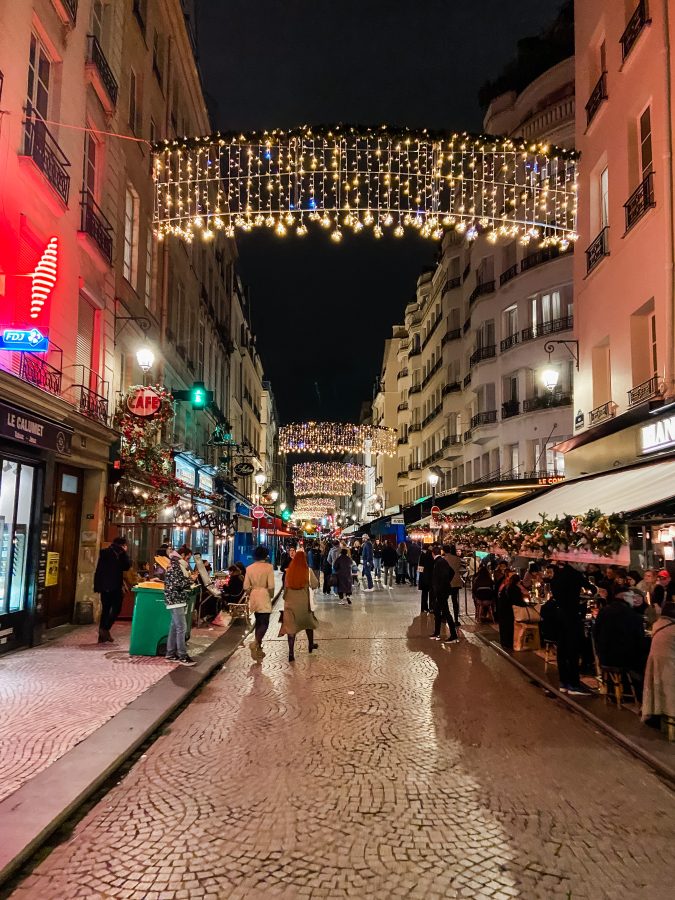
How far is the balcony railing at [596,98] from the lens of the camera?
14.0m

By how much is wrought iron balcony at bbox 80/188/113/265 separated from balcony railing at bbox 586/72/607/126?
431 inches

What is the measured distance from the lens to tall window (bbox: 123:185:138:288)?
59.5 ft

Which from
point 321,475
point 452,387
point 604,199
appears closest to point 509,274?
point 452,387

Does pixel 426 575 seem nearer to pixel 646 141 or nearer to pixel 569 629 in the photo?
pixel 569 629

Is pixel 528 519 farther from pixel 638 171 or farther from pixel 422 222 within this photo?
pixel 638 171

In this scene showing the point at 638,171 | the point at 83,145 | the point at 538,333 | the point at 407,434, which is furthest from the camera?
the point at 407,434

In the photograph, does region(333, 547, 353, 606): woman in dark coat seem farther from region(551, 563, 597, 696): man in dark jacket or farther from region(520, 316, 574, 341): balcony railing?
region(551, 563, 597, 696): man in dark jacket

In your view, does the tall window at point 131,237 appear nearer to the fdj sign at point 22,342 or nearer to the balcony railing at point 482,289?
the fdj sign at point 22,342

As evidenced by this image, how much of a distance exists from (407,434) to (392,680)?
4077cm

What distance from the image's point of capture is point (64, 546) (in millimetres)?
14141

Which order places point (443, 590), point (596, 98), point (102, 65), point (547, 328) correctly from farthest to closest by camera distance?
point (547, 328) < point (102, 65) < point (596, 98) < point (443, 590)

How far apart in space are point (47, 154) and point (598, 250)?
11.0 metres

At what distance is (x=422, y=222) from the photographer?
508 inches

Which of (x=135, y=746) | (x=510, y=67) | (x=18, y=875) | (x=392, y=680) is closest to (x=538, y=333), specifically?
(x=510, y=67)
